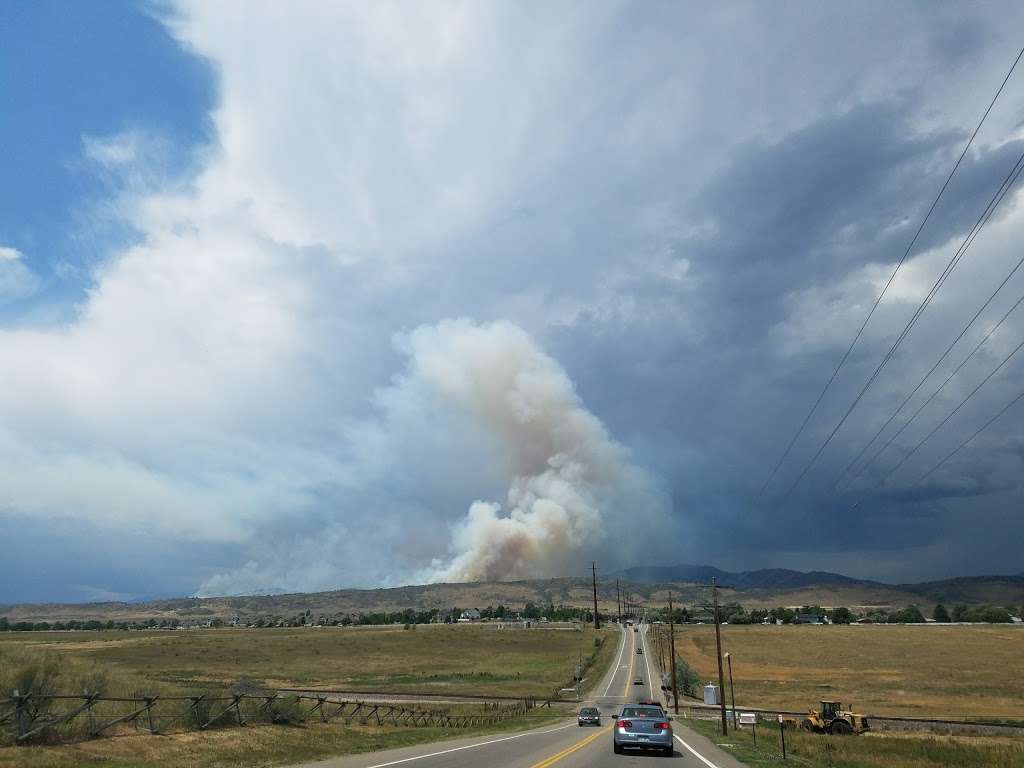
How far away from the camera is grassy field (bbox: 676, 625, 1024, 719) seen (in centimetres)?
7088

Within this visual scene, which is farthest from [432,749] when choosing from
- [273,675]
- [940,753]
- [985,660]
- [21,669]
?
[985,660]

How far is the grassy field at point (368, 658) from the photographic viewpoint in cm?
8644

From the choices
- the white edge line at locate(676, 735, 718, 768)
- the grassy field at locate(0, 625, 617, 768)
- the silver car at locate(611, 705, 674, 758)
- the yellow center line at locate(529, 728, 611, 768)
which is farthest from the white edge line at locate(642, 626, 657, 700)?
the silver car at locate(611, 705, 674, 758)

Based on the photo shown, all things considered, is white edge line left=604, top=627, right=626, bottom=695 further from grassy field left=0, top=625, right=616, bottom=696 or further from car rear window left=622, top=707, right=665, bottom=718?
car rear window left=622, top=707, right=665, bottom=718

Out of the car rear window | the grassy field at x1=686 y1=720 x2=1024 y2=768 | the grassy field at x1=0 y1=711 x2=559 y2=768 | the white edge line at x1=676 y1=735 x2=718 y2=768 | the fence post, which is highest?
the fence post

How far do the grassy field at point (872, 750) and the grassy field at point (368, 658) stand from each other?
42878 millimetres

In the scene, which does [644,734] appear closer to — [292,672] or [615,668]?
[292,672]

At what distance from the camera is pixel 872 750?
3584cm

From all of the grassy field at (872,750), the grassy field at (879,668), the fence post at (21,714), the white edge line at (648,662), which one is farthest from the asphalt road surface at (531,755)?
the white edge line at (648,662)

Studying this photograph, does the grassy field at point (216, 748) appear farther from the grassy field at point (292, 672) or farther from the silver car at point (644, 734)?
the silver car at point (644, 734)

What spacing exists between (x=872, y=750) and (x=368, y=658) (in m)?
101

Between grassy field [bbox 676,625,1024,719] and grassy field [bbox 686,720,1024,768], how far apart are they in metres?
23.9

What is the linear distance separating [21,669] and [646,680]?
8647 cm

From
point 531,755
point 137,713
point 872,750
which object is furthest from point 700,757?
point 137,713
